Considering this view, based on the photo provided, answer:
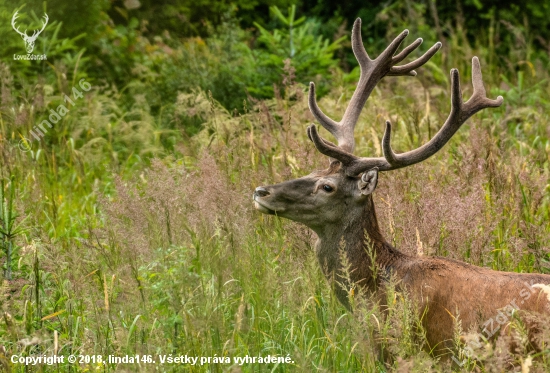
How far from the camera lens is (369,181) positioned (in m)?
4.27

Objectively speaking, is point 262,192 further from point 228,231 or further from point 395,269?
point 395,269

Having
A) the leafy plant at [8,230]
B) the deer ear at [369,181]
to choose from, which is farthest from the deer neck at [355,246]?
the leafy plant at [8,230]

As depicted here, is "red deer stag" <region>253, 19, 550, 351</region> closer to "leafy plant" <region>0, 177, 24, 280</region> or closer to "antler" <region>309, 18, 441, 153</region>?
"antler" <region>309, 18, 441, 153</region>

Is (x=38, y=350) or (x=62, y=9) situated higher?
(x=62, y=9)

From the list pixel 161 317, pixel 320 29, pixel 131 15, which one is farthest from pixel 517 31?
pixel 161 317

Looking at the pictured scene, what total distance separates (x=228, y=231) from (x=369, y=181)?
31.5 inches

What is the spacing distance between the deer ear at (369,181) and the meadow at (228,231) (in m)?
0.40

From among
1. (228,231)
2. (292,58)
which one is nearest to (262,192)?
(228,231)

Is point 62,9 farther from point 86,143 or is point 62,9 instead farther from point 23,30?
point 86,143

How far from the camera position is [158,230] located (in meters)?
4.13

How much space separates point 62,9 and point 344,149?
18.0ft

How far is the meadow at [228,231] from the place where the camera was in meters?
3.49

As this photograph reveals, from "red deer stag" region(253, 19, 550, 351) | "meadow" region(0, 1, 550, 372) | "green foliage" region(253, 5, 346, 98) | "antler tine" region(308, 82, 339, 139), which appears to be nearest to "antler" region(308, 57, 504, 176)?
"red deer stag" region(253, 19, 550, 351)

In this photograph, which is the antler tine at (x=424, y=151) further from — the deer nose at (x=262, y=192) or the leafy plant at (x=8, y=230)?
the leafy plant at (x=8, y=230)
